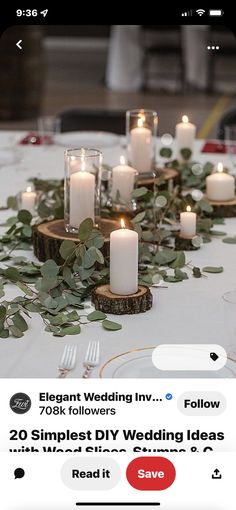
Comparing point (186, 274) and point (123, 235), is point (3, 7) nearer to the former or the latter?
point (123, 235)

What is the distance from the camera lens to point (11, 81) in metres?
5.35

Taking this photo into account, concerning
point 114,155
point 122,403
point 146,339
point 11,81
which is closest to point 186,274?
point 146,339

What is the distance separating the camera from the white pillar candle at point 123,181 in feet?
5.00

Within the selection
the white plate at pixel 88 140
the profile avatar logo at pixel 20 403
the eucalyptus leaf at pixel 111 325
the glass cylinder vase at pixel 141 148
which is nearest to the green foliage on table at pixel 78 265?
the eucalyptus leaf at pixel 111 325

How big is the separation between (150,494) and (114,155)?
1.47m

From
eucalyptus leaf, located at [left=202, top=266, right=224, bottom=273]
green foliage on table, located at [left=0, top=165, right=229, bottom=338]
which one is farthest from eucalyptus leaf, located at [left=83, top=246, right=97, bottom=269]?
eucalyptus leaf, located at [left=202, top=266, right=224, bottom=273]

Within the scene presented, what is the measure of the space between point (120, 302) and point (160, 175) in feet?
2.05

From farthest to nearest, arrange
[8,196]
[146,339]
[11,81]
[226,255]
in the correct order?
[11,81], [8,196], [226,255], [146,339]

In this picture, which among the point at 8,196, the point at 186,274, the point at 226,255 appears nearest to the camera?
the point at 186,274

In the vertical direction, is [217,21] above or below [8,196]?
above

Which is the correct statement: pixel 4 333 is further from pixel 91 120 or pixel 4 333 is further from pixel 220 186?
pixel 91 120

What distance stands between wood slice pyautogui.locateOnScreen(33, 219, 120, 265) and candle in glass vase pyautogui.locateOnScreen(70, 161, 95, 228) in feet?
0.10

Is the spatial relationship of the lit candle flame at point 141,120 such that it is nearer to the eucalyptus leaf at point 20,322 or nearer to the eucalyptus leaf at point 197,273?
the eucalyptus leaf at point 197,273

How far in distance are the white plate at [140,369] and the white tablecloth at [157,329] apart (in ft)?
0.12
